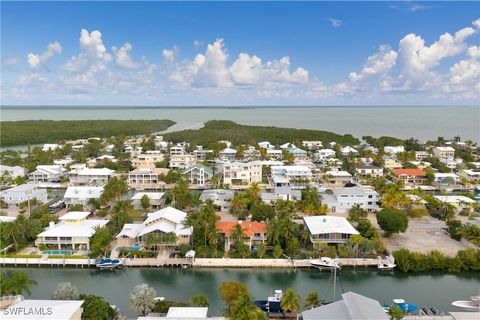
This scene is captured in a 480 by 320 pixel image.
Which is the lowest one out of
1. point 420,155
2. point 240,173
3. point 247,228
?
point 247,228

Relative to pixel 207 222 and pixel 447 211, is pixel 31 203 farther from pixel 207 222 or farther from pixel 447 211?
pixel 447 211

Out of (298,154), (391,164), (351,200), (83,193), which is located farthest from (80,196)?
(391,164)

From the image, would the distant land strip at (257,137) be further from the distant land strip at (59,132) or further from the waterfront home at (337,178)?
the waterfront home at (337,178)

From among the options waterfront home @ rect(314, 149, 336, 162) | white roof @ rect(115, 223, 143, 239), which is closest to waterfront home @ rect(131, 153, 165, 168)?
waterfront home @ rect(314, 149, 336, 162)

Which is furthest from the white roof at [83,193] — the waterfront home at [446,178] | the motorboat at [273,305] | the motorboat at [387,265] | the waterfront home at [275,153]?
the waterfront home at [446,178]

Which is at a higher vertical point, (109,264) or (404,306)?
(109,264)

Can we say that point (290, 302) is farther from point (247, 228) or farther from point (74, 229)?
point (74, 229)
